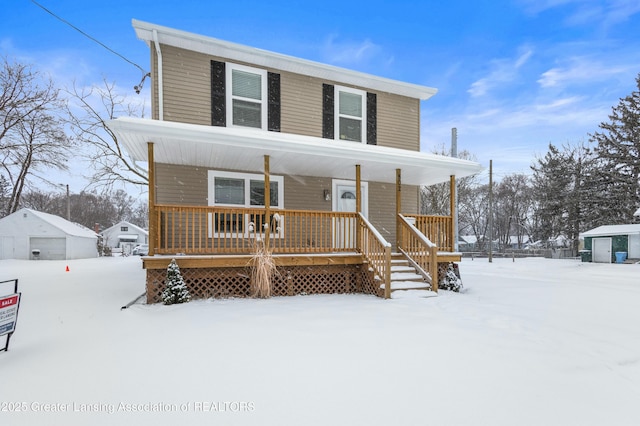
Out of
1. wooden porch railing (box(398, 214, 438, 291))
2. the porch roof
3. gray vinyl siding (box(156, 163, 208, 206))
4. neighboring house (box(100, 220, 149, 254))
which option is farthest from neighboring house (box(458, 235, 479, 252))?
neighboring house (box(100, 220, 149, 254))

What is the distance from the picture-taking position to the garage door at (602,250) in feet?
57.9

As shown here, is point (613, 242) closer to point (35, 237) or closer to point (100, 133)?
point (100, 133)

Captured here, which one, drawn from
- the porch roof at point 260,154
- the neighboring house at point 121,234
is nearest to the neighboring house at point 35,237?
the neighboring house at point 121,234

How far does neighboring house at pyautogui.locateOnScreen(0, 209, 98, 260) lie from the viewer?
827 inches

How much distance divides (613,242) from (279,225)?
19487 mm

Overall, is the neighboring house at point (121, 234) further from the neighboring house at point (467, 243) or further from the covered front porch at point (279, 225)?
the neighboring house at point (467, 243)

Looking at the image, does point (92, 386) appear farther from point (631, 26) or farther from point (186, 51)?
point (631, 26)

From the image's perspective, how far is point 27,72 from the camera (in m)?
15.1

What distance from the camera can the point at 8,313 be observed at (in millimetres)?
3676

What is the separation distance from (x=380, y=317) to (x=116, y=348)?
351 cm

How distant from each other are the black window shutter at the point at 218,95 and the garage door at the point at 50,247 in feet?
69.0

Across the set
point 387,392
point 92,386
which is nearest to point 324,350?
point 387,392

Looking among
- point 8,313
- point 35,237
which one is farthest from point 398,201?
point 35,237

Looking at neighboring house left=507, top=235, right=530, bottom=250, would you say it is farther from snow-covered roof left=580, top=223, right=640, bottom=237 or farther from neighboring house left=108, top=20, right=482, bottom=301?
neighboring house left=108, top=20, right=482, bottom=301
